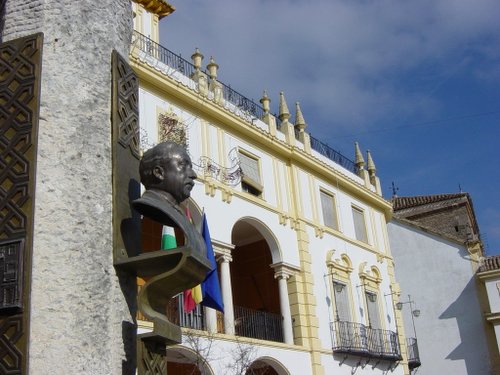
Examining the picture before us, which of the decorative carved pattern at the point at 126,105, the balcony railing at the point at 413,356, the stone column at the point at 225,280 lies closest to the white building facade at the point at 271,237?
the stone column at the point at 225,280

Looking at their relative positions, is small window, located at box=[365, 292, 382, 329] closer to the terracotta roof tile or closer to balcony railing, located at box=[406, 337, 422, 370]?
balcony railing, located at box=[406, 337, 422, 370]

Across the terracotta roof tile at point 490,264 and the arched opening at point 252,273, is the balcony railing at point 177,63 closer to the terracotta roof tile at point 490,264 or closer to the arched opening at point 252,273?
the arched opening at point 252,273

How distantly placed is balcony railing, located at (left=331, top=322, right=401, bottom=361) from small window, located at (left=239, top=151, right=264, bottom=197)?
4383 millimetres

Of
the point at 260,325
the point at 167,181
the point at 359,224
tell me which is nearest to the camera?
the point at 167,181

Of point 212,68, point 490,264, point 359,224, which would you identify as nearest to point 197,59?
point 212,68

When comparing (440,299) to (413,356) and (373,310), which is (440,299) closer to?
(413,356)

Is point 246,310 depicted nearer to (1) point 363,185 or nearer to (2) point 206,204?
(2) point 206,204

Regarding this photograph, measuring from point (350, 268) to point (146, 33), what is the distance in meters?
9.00

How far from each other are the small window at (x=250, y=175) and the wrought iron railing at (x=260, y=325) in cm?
303

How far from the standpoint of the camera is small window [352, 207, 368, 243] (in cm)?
2384

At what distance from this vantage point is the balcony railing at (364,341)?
20.3 metres

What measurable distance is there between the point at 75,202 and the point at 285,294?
16528 mm

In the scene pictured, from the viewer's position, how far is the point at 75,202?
10.2 ft

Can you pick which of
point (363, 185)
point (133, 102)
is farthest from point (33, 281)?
point (363, 185)
